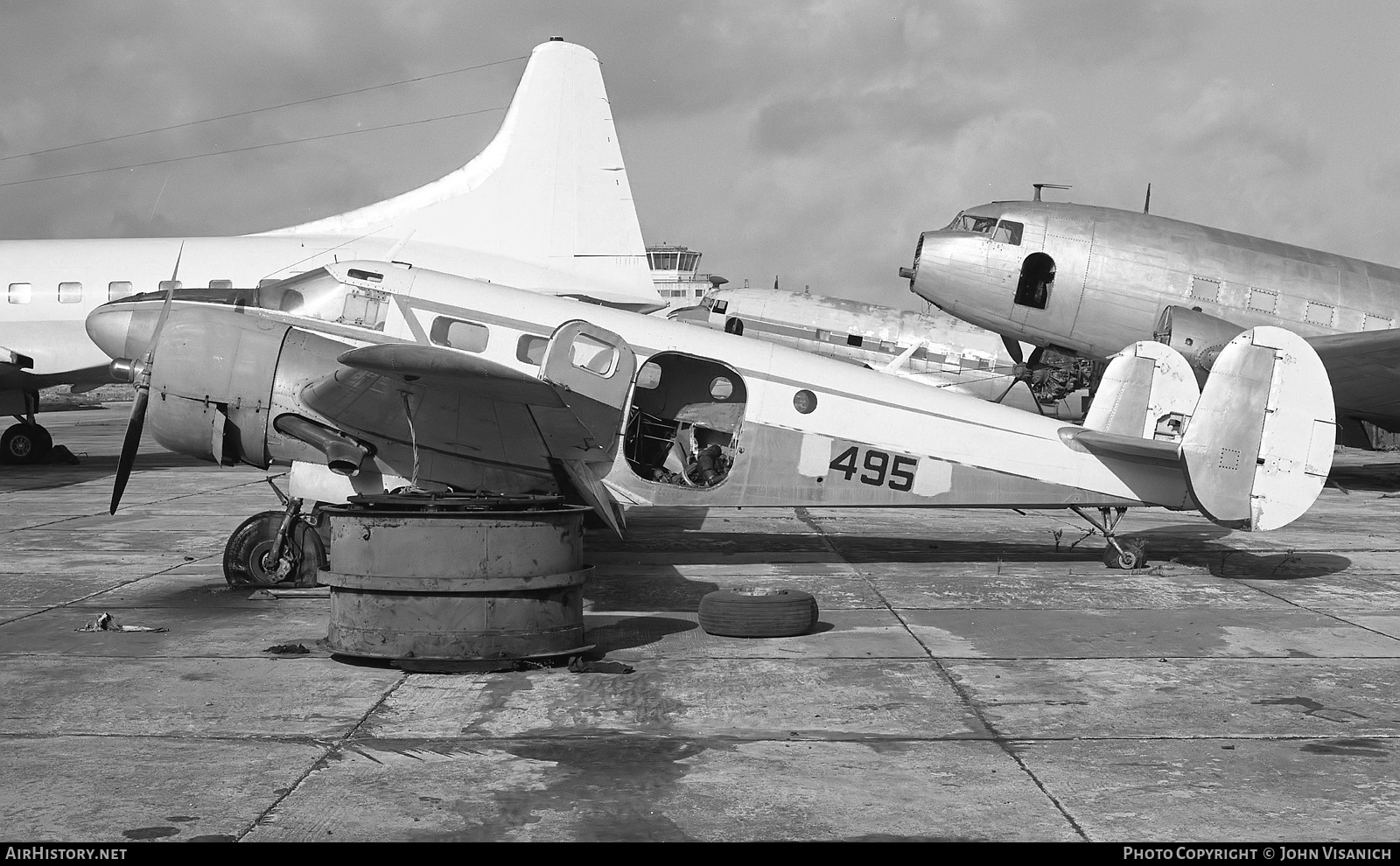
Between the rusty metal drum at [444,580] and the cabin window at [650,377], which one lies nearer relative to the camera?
the rusty metal drum at [444,580]

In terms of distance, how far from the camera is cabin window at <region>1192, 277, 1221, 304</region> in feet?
62.8

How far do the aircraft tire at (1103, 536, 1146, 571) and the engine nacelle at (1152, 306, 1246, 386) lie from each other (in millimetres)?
7047

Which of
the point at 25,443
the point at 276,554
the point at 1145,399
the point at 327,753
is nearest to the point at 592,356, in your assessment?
the point at 276,554

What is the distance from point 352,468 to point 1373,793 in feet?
26.5

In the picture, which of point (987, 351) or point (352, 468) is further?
point (987, 351)

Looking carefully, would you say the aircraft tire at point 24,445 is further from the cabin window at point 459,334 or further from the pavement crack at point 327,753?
the pavement crack at point 327,753

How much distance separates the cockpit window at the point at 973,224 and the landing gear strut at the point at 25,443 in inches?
691

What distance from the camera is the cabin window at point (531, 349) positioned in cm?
1076

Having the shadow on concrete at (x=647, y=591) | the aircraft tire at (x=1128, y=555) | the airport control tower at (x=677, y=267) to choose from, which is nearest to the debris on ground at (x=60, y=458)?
the shadow on concrete at (x=647, y=591)

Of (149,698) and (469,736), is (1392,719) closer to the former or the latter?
(469,736)
